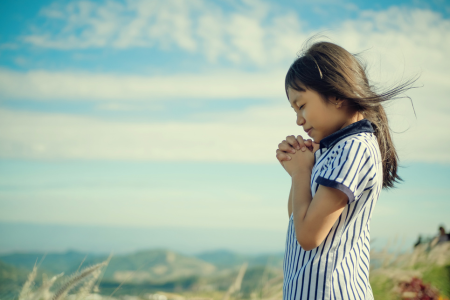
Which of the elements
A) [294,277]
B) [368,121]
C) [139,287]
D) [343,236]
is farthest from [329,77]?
[139,287]

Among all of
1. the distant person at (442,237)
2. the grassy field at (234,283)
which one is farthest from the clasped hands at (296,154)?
the distant person at (442,237)

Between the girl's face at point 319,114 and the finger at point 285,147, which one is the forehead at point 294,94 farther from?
the finger at point 285,147

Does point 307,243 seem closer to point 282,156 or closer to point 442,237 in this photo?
point 282,156

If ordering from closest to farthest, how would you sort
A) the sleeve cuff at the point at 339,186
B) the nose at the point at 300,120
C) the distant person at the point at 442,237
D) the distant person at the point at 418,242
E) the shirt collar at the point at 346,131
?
the sleeve cuff at the point at 339,186
the shirt collar at the point at 346,131
the nose at the point at 300,120
the distant person at the point at 418,242
the distant person at the point at 442,237

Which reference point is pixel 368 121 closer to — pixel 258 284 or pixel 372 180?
pixel 372 180

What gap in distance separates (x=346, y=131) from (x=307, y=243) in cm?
58

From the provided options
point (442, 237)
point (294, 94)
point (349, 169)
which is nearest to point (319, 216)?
point (349, 169)

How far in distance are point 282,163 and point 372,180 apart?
0.48 metres

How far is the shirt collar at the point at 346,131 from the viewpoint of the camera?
6.10 ft

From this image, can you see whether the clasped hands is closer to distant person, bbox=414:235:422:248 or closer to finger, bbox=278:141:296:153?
finger, bbox=278:141:296:153

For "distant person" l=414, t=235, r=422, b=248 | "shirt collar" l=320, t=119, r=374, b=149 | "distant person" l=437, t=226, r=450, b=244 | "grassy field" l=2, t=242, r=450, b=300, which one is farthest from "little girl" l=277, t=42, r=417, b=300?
"distant person" l=437, t=226, r=450, b=244

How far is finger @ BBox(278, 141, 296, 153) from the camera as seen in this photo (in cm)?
203

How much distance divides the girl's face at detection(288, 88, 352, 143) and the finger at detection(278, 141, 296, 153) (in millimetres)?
125

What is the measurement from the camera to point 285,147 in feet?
6.69
